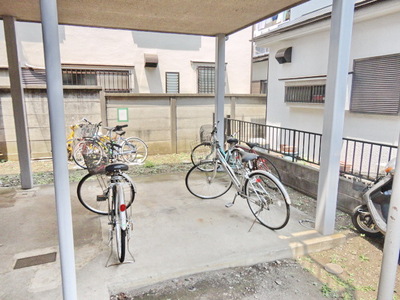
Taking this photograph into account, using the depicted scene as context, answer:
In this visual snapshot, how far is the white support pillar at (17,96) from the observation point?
4.07 metres

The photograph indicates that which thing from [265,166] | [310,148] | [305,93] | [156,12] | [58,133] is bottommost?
[265,166]

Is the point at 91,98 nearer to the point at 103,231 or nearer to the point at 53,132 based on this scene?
the point at 103,231

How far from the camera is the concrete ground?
2334mm

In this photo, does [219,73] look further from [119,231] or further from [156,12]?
[119,231]

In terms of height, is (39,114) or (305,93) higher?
(305,93)

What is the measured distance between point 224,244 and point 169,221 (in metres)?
0.82

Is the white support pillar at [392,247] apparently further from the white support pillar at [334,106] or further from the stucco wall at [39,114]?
the stucco wall at [39,114]

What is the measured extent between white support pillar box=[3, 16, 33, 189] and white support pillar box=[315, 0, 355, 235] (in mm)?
4268

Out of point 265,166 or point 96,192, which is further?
point 265,166

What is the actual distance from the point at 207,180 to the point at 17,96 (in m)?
3.14

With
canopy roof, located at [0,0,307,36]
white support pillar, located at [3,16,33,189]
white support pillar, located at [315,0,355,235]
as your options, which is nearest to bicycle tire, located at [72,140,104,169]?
white support pillar, located at [3,16,33,189]

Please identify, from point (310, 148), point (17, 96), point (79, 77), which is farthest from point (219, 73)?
point (79, 77)

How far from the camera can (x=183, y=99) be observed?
7.46 meters

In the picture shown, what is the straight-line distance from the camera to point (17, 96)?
420cm
